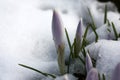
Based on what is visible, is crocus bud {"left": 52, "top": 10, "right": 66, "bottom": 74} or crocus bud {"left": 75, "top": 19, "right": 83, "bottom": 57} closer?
crocus bud {"left": 52, "top": 10, "right": 66, "bottom": 74}

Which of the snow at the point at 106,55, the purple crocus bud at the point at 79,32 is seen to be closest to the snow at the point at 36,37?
the snow at the point at 106,55

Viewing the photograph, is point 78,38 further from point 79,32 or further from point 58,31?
point 58,31

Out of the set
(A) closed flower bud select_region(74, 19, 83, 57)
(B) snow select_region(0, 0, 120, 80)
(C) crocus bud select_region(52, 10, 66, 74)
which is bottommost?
(B) snow select_region(0, 0, 120, 80)

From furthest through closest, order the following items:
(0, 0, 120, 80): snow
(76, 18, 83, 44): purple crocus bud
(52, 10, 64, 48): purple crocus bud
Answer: (0, 0, 120, 80): snow → (76, 18, 83, 44): purple crocus bud → (52, 10, 64, 48): purple crocus bud

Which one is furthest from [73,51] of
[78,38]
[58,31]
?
[58,31]

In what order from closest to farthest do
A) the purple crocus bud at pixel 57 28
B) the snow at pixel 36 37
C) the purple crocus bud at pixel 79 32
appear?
the purple crocus bud at pixel 57 28
the purple crocus bud at pixel 79 32
the snow at pixel 36 37

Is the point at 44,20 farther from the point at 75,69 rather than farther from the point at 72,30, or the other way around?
→ the point at 75,69

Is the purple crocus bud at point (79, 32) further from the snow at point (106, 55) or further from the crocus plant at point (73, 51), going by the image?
the snow at point (106, 55)

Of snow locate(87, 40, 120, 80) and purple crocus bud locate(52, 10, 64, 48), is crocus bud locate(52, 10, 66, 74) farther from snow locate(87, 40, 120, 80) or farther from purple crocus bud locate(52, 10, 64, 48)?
snow locate(87, 40, 120, 80)

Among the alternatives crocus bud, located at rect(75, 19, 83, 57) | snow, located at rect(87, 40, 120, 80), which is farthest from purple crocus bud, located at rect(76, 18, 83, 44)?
snow, located at rect(87, 40, 120, 80)
